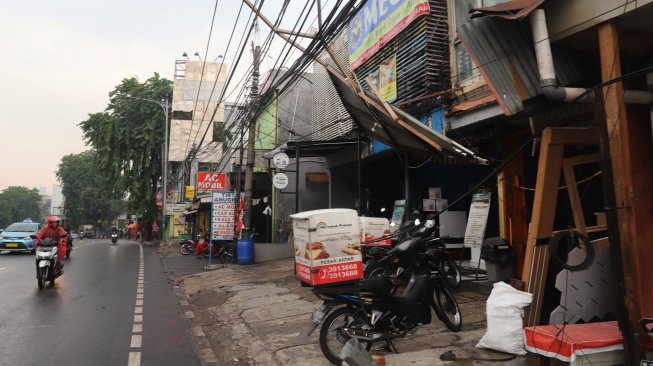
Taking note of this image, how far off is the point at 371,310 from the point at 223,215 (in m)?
11.9

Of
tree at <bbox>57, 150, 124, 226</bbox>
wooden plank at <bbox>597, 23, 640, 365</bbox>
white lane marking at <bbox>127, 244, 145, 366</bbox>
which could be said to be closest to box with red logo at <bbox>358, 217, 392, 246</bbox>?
white lane marking at <bbox>127, 244, 145, 366</bbox>

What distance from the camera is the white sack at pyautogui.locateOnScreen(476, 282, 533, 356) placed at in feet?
14.1

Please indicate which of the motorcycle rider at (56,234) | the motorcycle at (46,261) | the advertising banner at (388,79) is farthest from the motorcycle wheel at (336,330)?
the motorcycle rider at (56,234)

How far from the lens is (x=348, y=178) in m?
15.2

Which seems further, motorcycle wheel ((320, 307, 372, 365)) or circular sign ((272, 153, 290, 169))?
circular sign ((272, 153, 290, 169))

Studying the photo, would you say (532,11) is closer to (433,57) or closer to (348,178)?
(433,57)

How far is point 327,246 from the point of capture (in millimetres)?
5328

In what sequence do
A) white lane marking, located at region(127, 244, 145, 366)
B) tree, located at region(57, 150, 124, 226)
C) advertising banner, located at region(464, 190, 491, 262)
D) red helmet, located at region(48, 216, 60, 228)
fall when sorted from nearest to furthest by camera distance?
1. white lane marking, located at region(127, 244, 145, 366)
2. advertising banner, located at region(464, 190, 491, 262)
3. red helmet, located at region(48, 216, 60, 228)
4. tree, located at region(57, 150, 124, 226)

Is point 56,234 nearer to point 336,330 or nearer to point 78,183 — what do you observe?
point 336,330

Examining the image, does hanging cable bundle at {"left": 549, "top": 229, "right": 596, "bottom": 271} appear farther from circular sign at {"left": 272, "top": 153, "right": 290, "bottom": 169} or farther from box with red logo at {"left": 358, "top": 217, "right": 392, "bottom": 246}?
circular sign at {"left": 272, "top": 153, "right": 290, "bottom": 169}

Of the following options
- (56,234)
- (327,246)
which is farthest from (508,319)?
(56,234)

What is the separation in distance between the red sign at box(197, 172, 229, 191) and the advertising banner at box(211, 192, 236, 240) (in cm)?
682

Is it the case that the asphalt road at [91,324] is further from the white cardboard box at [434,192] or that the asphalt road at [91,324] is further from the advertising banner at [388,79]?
the advertising banner at [388,79]

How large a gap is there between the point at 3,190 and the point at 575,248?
100 meters
